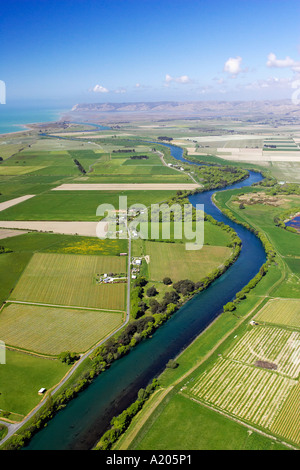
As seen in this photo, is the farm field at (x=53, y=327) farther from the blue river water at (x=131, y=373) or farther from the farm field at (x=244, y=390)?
the farm field at (x=244, y=390)

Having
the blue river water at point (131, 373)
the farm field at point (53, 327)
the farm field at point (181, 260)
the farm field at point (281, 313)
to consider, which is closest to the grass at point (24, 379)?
the farm field at point (53, 327)

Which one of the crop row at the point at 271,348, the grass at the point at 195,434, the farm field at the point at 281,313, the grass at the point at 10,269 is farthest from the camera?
the grass at the point at 10,269

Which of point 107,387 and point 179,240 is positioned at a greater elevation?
point 179,240

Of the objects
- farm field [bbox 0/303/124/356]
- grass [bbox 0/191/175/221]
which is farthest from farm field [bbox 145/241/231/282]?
grass [bbox 0/191/175/221]

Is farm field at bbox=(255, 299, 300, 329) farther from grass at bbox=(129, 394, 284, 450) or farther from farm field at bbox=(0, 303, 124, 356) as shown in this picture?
farm field at bbox=(0, 303, 124, 356)

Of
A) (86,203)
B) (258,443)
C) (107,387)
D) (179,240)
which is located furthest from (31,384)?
(86,203)

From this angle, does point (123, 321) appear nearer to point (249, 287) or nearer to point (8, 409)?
point (8, 409)

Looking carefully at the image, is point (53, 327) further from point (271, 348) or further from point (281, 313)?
point (281, 313)
